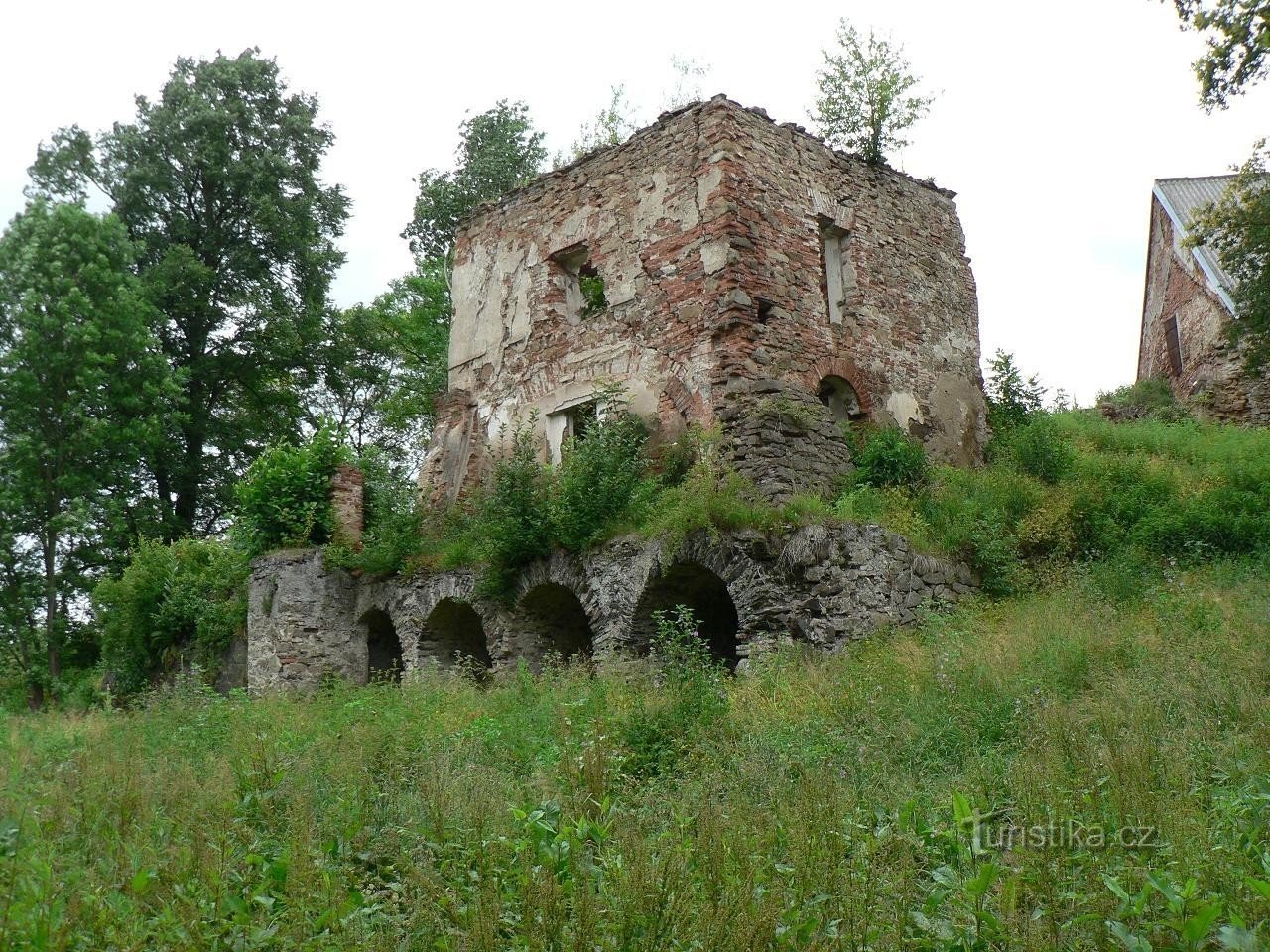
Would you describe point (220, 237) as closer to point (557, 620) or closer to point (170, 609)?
point (170, 609)

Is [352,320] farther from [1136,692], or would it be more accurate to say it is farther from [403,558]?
[1136,692]

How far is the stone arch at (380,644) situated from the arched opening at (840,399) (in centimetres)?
695

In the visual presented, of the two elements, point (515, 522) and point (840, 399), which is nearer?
point (515, 522)

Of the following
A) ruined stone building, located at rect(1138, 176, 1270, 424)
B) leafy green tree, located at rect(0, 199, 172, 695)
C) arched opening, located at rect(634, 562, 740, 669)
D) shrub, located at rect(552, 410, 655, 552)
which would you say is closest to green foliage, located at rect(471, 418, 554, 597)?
shrub, located at rect(552, 410, 655, 552)

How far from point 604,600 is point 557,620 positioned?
1886mm

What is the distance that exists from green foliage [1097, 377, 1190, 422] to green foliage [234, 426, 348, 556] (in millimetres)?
14528

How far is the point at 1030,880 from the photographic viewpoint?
13.9 ft

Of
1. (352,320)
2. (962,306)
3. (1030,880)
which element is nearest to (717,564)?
(1030,880)

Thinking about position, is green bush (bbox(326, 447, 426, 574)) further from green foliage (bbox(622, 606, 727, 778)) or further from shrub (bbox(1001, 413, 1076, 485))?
shrub (bbox(1001, 413, 1076, 485))

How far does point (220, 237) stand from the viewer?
24500 millimetres

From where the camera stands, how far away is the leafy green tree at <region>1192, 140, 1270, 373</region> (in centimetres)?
1291

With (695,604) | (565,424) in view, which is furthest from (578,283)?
(695,604)

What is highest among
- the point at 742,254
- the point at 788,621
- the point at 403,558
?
the point at 742,254

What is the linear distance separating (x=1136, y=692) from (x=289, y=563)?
39.2ft
